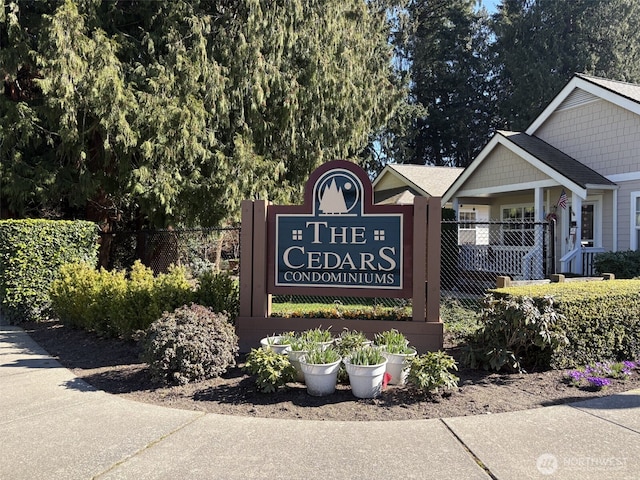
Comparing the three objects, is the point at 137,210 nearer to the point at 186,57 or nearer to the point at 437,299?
the point at 186,57

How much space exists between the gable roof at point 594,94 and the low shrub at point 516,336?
9.67 metres

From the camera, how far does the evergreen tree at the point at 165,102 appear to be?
32.2 ft

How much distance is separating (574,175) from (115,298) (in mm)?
11627

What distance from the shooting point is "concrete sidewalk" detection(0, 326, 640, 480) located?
3.29 meters

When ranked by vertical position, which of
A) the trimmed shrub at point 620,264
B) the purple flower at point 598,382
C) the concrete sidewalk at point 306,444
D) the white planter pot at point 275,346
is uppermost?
the trimmed shrub at point 620,264

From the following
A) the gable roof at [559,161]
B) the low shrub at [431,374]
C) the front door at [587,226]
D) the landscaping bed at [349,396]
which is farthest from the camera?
the front door at [587,226]

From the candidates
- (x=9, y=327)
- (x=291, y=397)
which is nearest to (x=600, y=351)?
(x=291, y=397)

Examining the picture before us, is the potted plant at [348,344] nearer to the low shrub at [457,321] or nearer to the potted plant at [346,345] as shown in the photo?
the potted plant at [346,345]

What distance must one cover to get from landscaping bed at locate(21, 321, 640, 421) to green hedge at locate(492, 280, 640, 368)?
39cm

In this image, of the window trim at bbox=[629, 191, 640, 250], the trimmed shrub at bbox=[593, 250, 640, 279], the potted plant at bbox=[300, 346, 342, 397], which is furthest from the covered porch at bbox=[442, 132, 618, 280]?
the potted plant at bbox=[300, 346, 342, 397]

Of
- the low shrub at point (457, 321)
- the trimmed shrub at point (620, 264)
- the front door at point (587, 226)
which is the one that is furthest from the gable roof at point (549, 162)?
the low shrub at point (457, 321)

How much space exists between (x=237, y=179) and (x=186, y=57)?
9.46 ft

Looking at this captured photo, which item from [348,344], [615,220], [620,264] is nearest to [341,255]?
[348,344]

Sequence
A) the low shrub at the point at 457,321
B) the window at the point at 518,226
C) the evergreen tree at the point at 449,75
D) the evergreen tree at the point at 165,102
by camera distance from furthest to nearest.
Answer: the evergreen tree at the point at 449,75, the window at the point at 518,226, the evergreen tree at the point at 165,102, the low shrub at the point at 457,321
